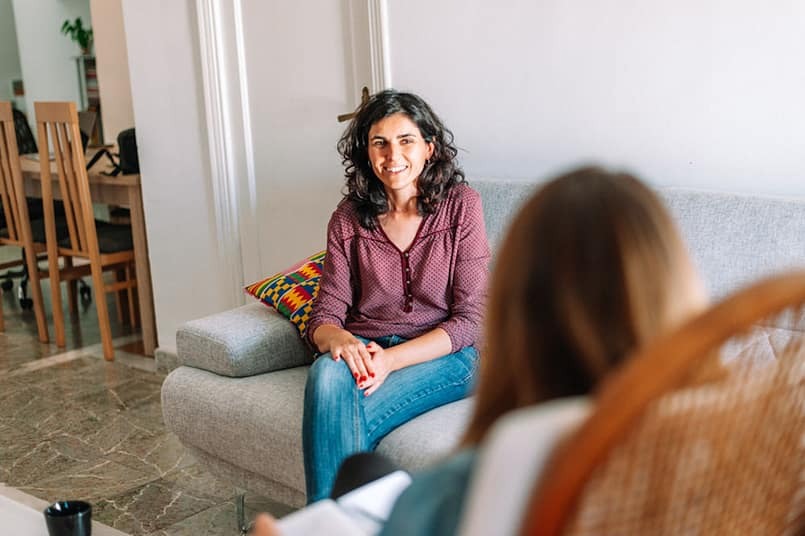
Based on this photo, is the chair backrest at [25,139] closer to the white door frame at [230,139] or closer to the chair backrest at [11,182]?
the chair backrest at [11,182]

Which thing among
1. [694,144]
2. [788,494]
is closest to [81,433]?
[694,144]

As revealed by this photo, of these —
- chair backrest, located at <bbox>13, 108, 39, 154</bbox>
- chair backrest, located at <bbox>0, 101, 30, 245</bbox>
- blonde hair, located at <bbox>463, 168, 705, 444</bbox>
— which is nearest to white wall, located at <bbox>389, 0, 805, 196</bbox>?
blonde hair, located at <bbox>463, 168, 705, 444</bbox>

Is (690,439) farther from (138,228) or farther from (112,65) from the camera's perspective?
(112,65)

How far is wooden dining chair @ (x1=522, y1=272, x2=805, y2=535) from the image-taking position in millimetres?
772

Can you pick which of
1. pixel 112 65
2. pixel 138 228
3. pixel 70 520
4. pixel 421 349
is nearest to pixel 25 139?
pixel 112 65

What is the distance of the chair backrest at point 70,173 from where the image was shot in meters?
4.04

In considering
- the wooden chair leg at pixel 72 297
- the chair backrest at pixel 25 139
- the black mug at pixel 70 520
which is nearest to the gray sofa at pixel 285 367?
the black mug at pixel 70 520

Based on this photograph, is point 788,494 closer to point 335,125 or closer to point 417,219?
point 417,219

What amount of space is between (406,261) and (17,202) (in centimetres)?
Answer: 278

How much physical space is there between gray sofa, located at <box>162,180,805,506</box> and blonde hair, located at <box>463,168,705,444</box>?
3.56ft

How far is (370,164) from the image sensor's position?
245cm

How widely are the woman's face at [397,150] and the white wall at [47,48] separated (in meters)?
5.26

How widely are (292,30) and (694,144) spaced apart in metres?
1.36

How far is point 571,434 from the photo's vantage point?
0.80 metres
